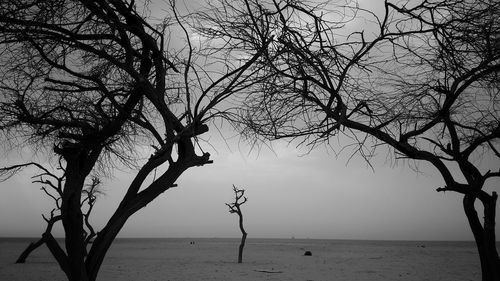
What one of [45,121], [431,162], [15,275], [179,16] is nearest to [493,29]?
[431,162]

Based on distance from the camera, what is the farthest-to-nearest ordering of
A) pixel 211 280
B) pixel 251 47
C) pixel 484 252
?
pixel 211 280, pixel 484 252, pixel 251 47

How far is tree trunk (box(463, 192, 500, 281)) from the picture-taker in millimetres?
6582

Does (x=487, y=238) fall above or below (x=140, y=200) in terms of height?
below

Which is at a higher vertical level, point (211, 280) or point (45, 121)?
point (45, 121)

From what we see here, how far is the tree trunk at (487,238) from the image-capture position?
6582mm

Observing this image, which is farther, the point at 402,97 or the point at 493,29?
the point at 402,97

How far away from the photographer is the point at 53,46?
13.2 ft

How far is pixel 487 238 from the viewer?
22.0ft

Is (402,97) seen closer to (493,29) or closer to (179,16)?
(493,29)

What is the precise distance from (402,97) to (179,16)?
108 inches

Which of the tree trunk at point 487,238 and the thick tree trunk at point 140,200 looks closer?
the thick tree trunk at point 140,200

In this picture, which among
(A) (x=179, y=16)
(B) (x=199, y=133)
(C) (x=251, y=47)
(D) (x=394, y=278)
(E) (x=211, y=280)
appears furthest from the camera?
(D) (x=394, y=278)

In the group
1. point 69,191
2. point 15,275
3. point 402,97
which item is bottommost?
point 15,275

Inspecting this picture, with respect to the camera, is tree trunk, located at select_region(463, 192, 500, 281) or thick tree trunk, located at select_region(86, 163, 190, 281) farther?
tree trunk, located at select_region(463, 192, 500, 281)
